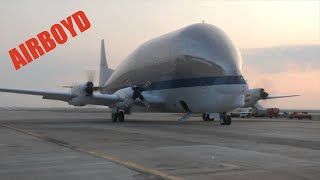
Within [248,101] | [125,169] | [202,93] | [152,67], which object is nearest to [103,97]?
[152,67]

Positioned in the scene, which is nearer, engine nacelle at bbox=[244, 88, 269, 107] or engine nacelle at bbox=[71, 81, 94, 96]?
engine nacelle at bbox=[71, 81, 94, 96]

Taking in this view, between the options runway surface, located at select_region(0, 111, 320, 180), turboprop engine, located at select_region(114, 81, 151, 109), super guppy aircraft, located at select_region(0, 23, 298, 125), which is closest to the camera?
runway surface, located at select_region(0, 111, 320, 180)

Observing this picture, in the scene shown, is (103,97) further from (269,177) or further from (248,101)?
(269,177)

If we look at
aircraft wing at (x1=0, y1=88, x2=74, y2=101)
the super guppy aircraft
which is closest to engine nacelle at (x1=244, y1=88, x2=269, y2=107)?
the super guppy aircraft

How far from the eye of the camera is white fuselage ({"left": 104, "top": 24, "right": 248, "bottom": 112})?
29.2 meters

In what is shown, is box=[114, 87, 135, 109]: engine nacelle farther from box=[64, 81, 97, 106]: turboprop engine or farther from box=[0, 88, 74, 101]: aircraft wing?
box=[0, 88, 74, 101]: aircraft wing

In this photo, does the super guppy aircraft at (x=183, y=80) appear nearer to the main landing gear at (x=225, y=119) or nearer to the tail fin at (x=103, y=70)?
the main landing gear at (x=225, y=119)

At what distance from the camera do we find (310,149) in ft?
42.4

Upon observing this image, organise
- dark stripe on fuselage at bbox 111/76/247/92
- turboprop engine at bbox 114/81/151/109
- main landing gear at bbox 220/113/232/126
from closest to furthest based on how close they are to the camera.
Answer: dark stripe on fuselage at bbox 111/76/247/92 → main landing gear at bbox 220/113/232/126 → turboprop engine at bbox 114/81/151/109

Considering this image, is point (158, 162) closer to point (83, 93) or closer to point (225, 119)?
point (225, 119)

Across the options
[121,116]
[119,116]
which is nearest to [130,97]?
[121,116]

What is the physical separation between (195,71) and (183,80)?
A: 1.66 metres

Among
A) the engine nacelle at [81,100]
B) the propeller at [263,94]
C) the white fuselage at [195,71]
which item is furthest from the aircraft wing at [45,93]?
the propeller at [263,94]

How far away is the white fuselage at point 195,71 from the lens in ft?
95.8
